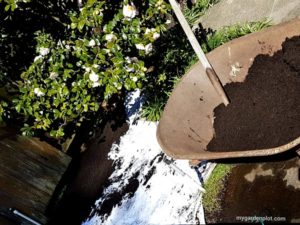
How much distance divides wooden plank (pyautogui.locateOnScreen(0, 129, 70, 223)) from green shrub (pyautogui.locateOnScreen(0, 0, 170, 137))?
0.71m

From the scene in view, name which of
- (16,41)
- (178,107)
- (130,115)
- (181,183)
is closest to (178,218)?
(181,183)

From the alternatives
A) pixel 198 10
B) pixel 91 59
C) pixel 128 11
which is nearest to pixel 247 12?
pixel 198 10

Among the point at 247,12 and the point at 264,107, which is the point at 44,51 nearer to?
the point at 264,107

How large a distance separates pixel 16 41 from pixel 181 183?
3495mm

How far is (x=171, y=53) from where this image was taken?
6.09 metres

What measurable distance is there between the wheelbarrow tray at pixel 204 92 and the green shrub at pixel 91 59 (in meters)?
1.00

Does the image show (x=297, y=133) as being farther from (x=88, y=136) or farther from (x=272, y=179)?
(x=88, y=136)

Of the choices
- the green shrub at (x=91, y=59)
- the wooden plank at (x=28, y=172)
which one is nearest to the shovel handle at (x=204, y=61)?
the green shrub at (x=91, y=59)

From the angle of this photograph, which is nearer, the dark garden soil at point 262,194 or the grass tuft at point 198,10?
the dark garden soil at point 262,194

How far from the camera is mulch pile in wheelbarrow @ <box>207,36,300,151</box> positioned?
3077 millimetres

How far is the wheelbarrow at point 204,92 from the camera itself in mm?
3326

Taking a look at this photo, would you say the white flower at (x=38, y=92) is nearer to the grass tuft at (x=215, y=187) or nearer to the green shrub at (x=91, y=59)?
the green shrub at (x=91, y=59)

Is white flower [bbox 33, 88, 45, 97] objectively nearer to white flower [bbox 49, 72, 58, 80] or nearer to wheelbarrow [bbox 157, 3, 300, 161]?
white flower [bbox 49, 72, 58, 80]

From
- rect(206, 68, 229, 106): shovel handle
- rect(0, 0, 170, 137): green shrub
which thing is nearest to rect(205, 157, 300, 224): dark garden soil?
rect(206, 68, 229, 106): shovel handle
